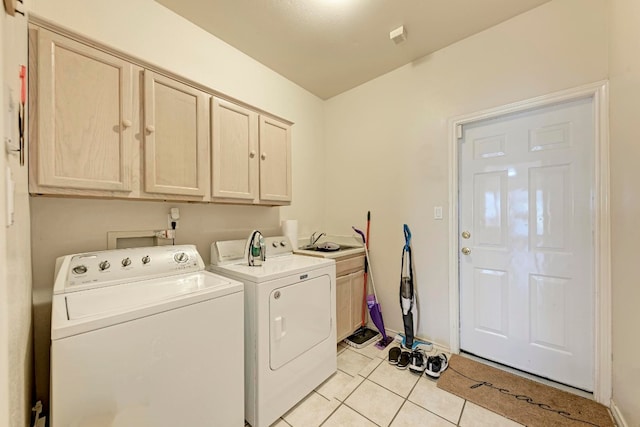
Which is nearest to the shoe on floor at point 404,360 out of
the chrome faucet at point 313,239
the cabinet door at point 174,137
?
the chrome faucet at point 313,239

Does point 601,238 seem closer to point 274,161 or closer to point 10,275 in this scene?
point 274,161

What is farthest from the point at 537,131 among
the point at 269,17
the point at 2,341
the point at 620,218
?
the point at 2,341

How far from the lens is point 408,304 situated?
2.32m

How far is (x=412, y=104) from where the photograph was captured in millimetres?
2502

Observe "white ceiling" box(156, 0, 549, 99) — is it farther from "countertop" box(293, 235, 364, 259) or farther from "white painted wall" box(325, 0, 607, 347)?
"countertop" box(293, 235, 364, 259)

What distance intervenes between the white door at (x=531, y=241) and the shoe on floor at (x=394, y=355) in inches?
23.3

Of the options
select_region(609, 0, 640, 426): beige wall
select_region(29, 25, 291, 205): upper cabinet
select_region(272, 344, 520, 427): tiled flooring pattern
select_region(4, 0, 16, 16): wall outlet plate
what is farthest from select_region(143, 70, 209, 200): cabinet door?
select_region(609, 0, 640, 426): beige wall

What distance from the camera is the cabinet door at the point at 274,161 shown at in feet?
6.93

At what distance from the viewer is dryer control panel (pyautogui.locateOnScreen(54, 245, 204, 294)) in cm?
127

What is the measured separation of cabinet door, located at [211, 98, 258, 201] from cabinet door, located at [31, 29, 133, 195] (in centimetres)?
50

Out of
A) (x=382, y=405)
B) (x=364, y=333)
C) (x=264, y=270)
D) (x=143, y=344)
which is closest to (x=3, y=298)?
(x=143, y=344)

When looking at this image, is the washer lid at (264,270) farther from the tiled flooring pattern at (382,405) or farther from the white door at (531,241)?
the white door at (531,241)

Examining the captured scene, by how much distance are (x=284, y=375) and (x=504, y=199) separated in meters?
2.14

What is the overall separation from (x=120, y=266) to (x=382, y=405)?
186 cm
